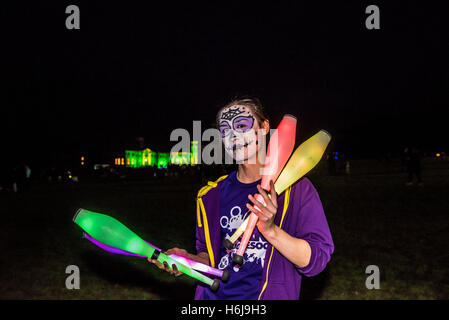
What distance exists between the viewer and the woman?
1.84 m

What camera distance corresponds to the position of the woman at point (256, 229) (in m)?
1.84

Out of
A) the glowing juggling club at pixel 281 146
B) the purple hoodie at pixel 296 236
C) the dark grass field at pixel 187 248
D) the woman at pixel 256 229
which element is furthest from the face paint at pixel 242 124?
the dark grass field at pixel 187 248

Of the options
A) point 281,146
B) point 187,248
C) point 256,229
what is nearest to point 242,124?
point 281,146

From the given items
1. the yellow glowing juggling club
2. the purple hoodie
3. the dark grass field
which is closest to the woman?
the purple hoodie

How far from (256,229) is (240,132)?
1.75 feet

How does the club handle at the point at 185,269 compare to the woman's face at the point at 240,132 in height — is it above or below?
below

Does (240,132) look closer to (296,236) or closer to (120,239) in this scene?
(296,236)

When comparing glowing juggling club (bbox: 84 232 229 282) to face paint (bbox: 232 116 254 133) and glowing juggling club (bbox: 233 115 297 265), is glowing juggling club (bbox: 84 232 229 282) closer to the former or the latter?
glowing juggling club (bbox: 233 115 297 265)

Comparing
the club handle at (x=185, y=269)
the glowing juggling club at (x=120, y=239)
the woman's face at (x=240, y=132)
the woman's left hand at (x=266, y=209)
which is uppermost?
the woman's face at (x=240, y=132)

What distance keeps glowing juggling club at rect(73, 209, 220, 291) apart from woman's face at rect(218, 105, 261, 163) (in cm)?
67

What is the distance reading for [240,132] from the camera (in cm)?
212

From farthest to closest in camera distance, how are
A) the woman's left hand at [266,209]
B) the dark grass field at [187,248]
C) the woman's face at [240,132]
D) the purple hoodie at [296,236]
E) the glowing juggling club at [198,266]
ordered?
the dark grass field at [187,248] < the woman's face at [240,132] < the purple hoodie at [296,236] < the glowing juggling club at [198,266] < the woman's left hand at [266,209]

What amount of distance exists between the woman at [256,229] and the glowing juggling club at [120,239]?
2.7 inches

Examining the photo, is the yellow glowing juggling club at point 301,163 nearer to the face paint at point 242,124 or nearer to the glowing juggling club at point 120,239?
the face paint at point 242,124
